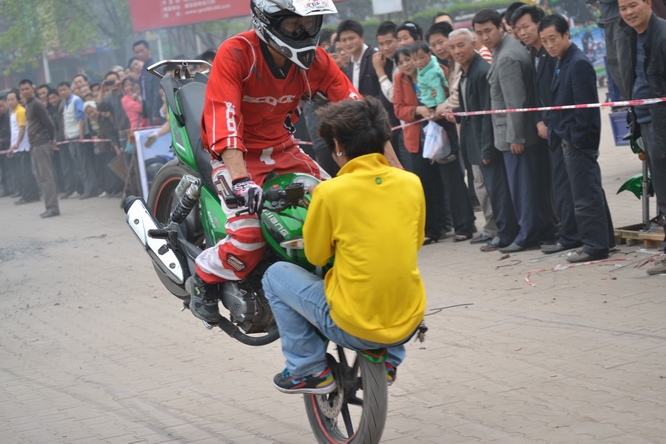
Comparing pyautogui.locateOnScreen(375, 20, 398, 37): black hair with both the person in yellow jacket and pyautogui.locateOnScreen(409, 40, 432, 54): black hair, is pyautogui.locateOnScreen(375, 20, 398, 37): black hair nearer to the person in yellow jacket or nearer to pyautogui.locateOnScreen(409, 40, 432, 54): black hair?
pyautogui.locateOnScreen(409, 40, 432, 54): black hair

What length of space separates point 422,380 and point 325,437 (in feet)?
3.67

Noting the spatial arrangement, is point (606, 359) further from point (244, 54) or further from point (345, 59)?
point (345, 59)

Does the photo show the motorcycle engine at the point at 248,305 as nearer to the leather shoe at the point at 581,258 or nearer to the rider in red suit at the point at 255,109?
the rider in red suit at the point at 255,109

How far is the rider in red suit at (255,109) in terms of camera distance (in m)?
4.85

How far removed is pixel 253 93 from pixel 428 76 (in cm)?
519

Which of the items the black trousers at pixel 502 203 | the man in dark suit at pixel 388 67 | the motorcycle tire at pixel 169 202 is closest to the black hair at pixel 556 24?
the black trousers at pixel 502 203

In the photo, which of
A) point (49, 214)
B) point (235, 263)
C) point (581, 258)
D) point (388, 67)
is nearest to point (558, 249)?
point (581, 258)

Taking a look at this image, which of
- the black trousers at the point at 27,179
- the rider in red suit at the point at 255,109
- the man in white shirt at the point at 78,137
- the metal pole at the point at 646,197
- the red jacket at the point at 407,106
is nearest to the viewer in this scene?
the rider in red suit at the point at 255,109

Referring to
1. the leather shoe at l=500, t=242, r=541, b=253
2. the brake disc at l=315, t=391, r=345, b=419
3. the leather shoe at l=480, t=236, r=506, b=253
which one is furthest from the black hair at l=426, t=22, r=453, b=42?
the brake disc at l=315, t=391, r=345, b=419

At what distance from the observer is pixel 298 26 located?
4.89m

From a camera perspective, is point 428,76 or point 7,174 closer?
point 428,76

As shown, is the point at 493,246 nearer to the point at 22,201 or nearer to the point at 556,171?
the point at 556,171

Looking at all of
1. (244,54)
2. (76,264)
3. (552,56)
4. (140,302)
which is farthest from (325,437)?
(76,264)

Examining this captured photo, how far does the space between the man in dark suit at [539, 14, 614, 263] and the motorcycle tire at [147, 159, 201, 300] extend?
3542mm
